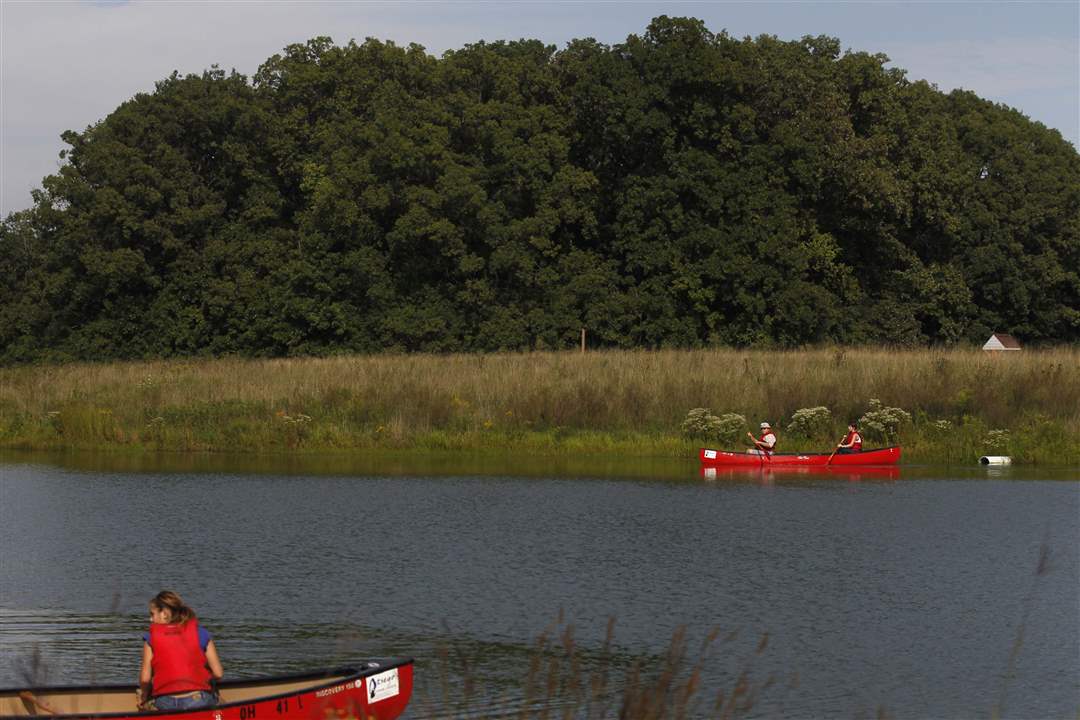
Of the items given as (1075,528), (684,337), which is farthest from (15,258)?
(1075,528)

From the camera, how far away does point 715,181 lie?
54.8 metres

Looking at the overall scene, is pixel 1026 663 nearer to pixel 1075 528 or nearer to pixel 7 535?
pixel 1075 528

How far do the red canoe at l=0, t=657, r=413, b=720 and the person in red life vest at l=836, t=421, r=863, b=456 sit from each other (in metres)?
21.9

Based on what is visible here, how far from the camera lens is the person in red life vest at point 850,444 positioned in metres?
31.2

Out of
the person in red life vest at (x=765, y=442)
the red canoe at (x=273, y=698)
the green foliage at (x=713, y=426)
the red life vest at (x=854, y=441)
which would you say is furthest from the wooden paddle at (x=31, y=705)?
the green foliage at (x=713, y=426)

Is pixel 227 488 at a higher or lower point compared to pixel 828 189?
lower

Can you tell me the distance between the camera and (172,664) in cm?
1027

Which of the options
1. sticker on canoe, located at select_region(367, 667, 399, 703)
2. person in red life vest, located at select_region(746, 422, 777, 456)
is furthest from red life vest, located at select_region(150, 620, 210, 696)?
person in red life vest, located at select_region(746, 422, 777, 456)

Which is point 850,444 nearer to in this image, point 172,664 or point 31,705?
point 172,664

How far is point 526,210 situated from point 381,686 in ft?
158

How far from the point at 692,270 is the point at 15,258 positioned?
122 feet

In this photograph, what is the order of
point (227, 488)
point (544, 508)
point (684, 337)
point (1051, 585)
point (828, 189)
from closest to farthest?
1. point (1051, 585)
2. point (544, 508)
3. point (227, 488)
4. point (684, 337)
5. point (828, 189)

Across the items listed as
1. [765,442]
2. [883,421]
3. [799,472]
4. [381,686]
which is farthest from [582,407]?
[381,686]

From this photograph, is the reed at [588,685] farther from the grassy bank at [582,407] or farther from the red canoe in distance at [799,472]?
the grassy bank at [582,407]
